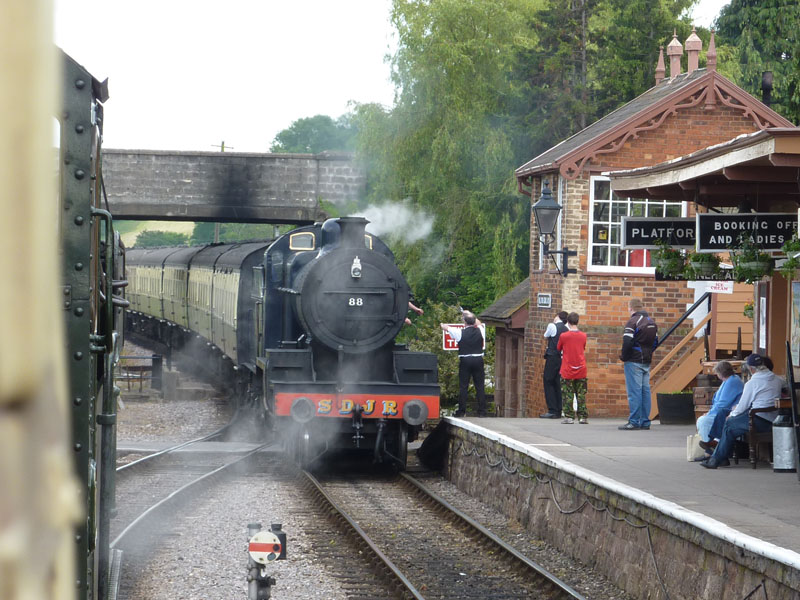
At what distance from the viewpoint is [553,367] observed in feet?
52.9

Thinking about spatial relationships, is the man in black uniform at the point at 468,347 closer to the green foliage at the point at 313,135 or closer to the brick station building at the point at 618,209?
the brick station building at the point at 618,209

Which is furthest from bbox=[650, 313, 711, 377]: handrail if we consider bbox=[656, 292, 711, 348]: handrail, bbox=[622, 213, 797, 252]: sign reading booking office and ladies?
bbox=[622, 213, 797, 252]: sign reading booking office and ladies

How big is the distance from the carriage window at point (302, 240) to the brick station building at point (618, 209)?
5.20 m

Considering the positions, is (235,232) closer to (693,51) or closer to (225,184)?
(225,184)

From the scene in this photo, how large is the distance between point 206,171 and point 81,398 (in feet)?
82.8

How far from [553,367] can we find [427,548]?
22.3 feet

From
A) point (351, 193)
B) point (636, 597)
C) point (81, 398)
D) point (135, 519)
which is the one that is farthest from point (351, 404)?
point (351, 193)

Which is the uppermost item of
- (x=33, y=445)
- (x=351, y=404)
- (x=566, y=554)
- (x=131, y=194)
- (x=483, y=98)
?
(x=483, y=98)

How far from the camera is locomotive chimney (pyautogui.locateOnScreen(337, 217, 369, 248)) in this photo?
551 inches

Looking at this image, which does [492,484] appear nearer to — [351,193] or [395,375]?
[395,375]

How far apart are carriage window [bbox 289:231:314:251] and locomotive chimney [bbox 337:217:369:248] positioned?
3.82ft

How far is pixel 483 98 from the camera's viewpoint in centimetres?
2897

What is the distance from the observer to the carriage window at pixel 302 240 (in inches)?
596

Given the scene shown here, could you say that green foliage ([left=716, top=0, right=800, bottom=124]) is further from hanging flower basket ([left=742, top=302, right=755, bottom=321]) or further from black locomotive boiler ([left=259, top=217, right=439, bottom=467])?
black locomotive boiler ([left=259, top=217, right=439, bottom=467])
